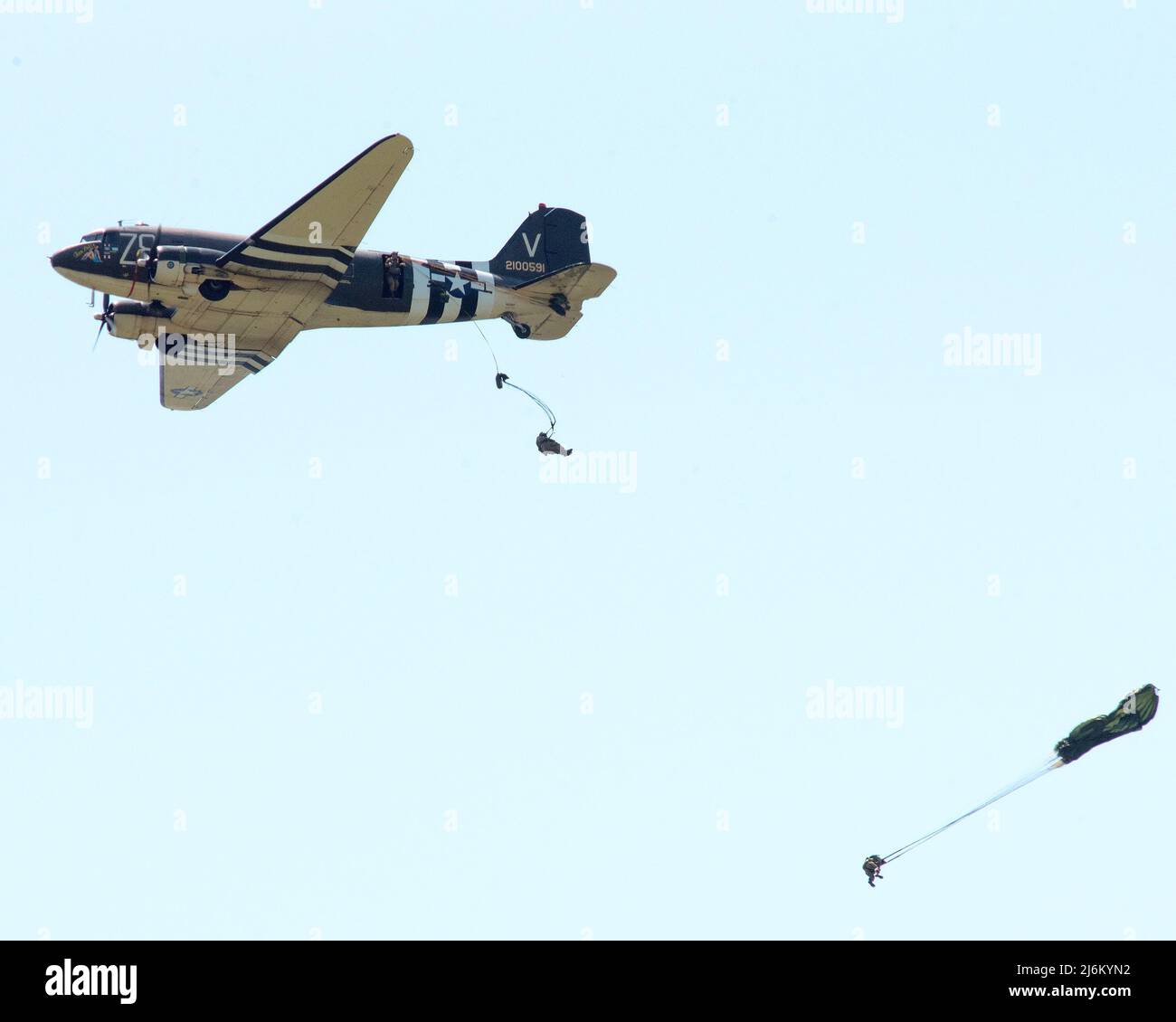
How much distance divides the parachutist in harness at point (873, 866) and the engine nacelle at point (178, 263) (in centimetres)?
1965

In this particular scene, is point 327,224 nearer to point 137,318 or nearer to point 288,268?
point 288,268

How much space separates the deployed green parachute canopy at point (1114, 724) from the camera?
32406mm

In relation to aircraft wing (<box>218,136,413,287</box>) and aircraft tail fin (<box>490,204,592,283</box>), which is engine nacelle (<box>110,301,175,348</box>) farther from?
aircraft tail fin (<box>490,204,592,283</box>)

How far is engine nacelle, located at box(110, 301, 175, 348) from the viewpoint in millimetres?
41562

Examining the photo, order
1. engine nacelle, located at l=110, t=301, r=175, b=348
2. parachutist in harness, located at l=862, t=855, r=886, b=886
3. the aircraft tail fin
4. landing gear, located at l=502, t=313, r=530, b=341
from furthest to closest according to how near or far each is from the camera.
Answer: the aircraft tail fin → landing gear, located at l=502, t=313, r=530, b=341 → engine nacelle, located at l=110, t=301, r=175, b=348 → parachutist in harness, located at l=862, t=855, r=886, b=886

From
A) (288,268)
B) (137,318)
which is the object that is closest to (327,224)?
(288,268)

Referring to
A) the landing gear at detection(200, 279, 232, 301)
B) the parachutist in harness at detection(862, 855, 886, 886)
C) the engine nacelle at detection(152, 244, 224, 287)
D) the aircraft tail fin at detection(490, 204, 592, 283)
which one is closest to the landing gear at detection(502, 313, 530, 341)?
the aircraft tail fin at detection(490, 204, 592, 283)

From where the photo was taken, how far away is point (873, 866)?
3225cm

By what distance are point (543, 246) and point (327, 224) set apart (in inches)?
404

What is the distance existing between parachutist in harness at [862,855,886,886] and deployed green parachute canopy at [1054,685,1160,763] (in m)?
3.80
